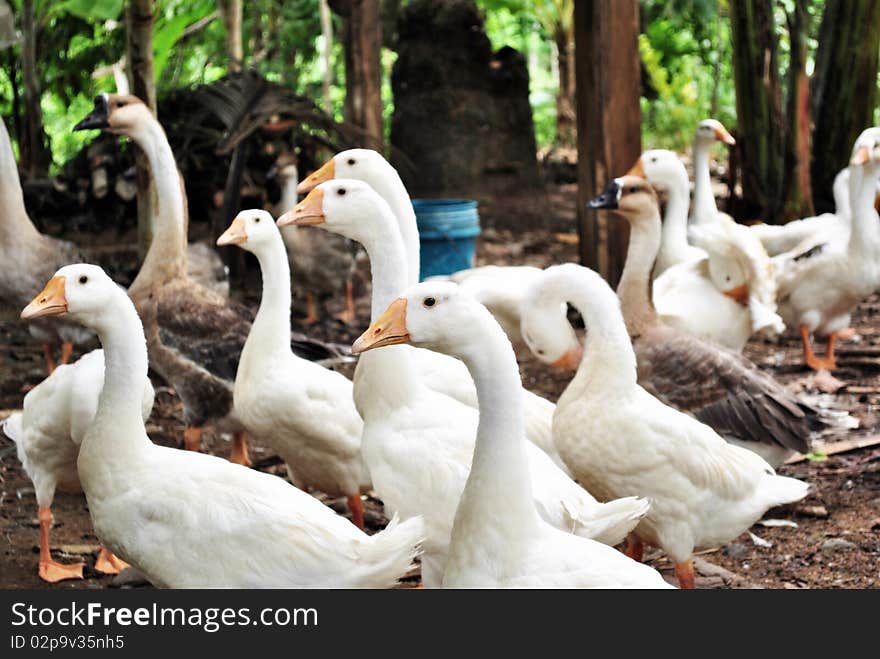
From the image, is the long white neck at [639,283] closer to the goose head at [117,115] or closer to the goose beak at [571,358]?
the goose beak at [571,358]

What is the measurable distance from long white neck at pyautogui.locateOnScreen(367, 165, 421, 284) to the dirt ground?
134cm

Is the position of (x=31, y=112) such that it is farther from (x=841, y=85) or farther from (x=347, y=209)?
(x=841, y=85)

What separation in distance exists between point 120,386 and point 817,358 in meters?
5.17

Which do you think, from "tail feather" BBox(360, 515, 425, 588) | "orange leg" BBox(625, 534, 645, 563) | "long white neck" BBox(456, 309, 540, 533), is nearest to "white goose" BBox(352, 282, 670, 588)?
"long white neck" BBox(456, 309, 540, 533)

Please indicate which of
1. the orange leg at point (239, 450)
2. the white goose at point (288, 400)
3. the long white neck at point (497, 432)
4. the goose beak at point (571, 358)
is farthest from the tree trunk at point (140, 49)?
the long white neck at point (497, 432)

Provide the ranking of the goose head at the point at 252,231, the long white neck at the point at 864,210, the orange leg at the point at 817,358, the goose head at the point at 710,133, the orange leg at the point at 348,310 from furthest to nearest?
the orange leg at the point at 348,310
the goose head at the point at 710,133
the orange leg at the point at 817,358
the long white neck at the point at 864,210
the goose head at the point at 252,231

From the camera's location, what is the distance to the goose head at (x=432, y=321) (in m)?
3.20

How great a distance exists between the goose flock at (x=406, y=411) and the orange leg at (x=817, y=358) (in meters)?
0.87

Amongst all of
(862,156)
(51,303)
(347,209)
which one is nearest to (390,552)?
(51,303)

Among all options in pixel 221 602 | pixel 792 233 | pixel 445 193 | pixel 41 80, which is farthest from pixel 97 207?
pixel 221 602

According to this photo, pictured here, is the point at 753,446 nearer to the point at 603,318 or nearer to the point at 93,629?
the point at 603,318

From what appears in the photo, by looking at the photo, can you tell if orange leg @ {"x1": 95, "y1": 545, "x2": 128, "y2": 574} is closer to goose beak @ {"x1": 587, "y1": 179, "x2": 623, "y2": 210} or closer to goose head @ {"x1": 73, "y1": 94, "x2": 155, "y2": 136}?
goose head @ {"x1": 73, "y1": 94, "x2": 155, "y2": 136}

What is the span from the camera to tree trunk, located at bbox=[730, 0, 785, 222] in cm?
929

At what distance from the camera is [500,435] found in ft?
10.6
